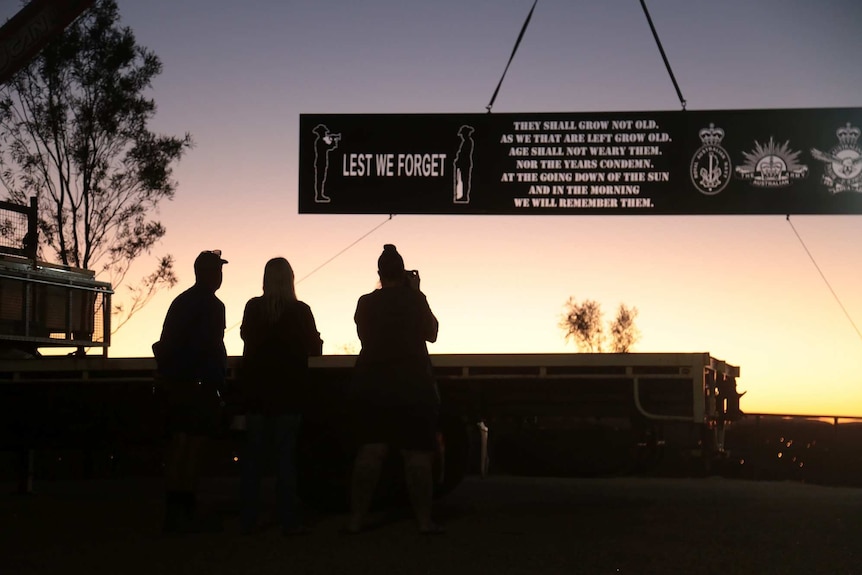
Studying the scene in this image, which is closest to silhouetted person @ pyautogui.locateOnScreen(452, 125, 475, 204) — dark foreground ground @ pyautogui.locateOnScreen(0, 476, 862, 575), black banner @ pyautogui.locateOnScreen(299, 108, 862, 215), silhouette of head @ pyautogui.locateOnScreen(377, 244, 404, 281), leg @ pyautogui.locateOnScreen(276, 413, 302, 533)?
black banner @ pyautogui.locateOnScreen(299, 108, 862, 215)

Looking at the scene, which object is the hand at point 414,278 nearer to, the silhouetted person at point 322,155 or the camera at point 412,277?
the camera at point 412,277

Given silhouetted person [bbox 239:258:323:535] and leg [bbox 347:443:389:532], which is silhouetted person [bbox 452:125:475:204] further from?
leg [bbox 347:443:389:532]

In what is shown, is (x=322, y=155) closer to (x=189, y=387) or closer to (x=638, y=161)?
(x=638, y=161)

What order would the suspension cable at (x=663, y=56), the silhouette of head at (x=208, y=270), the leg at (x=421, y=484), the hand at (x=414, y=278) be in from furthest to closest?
1. the suspension cable at (x=663, y=56)
2. the hand at (x=414, y=278)
3. the silhouette of head at (x=208, y=270)
4. the leg at (x=421, y=484)

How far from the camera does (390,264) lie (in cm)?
776

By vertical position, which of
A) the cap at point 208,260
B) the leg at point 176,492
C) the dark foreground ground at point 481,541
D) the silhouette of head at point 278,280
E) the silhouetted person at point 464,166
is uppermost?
the silhouetted person at point 464,166

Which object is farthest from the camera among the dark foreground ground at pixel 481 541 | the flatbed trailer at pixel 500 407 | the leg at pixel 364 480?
the flatbed trailer at pixel 500 407

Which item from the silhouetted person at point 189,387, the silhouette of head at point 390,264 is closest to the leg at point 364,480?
the silhouetted person at point 189,387

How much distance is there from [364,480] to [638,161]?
1097 cm

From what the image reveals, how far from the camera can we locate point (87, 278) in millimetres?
11719

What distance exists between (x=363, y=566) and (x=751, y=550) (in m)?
2.20

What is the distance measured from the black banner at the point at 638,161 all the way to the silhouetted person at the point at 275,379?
10.2 metres

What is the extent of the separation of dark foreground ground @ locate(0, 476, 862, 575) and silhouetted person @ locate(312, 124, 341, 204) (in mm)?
8224

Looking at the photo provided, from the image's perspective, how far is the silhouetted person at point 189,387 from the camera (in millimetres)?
7762
